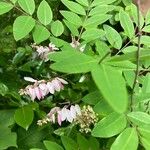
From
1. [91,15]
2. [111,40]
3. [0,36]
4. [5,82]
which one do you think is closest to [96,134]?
[111,40]

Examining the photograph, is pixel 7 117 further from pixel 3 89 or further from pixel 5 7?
pixel 5 7

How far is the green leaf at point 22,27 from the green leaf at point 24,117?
0.24 metres

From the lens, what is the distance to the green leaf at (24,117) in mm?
1156

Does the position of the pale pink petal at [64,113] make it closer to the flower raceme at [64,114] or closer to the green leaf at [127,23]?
the flower raceme at [64,114]

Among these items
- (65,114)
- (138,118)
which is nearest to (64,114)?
(65,114)

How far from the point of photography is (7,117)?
1.23 metres

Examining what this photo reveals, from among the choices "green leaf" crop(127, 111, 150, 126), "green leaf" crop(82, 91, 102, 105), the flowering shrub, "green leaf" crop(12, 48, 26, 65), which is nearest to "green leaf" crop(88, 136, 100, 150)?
the flowering shrub

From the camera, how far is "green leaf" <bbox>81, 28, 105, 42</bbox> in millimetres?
1087

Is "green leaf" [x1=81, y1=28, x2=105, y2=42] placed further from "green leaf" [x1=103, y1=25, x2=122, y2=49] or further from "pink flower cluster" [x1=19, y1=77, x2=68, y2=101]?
"pink flower cluster" [x1=19, y1=77, x2=68, y2=101]

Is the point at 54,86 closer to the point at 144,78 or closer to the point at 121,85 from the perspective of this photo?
the point at 144,78

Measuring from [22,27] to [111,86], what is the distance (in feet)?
1.41


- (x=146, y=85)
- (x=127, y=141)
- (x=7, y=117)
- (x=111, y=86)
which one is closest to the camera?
(x=111, y=86)

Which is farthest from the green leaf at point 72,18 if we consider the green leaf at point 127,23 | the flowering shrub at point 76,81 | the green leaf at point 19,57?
the green leaf at point 19,57

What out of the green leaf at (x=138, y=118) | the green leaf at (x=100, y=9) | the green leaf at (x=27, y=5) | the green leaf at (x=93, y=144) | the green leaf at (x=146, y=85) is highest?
the green leaf at (x=27, y=5)
